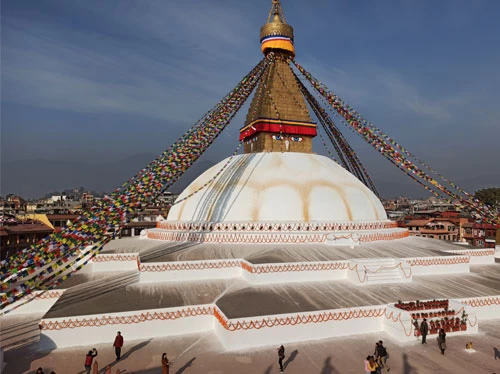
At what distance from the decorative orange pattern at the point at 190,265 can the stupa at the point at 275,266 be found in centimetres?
3

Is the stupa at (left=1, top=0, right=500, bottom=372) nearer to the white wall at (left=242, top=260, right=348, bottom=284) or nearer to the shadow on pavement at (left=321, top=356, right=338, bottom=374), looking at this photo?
the white wall at (left=242, top=260, right=348, bottom=284)

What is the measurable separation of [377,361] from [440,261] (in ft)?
17.7

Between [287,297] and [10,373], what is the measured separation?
17.6 ft

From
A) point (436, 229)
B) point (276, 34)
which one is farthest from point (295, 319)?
point (436, 229)

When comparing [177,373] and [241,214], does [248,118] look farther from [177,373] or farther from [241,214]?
[177,373]

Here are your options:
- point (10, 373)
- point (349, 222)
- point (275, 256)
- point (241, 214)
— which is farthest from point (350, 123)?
point (10, 373)

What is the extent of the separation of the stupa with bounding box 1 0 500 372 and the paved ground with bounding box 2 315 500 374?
238 mm

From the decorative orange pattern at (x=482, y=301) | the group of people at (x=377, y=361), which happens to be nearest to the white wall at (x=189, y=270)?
the group of people at (x=377, y=361)

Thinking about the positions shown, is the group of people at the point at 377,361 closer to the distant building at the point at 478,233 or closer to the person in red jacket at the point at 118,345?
the person in red jacket at the point at 118,345

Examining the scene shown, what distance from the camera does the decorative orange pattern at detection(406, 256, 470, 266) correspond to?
406 inches

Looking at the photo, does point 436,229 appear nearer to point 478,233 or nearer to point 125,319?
point 478,233

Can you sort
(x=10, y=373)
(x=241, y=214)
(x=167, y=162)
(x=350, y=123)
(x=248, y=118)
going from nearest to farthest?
(x=10, y=373), (x=167, y=162), (x=241, y=214), (x=350, y=123), (x=248, y=118)

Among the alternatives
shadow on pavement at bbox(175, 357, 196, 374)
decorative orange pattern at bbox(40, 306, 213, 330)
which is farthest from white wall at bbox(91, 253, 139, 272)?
shadow on pavement at bbox(175, 357, 196, 374)

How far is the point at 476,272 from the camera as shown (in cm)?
1098
